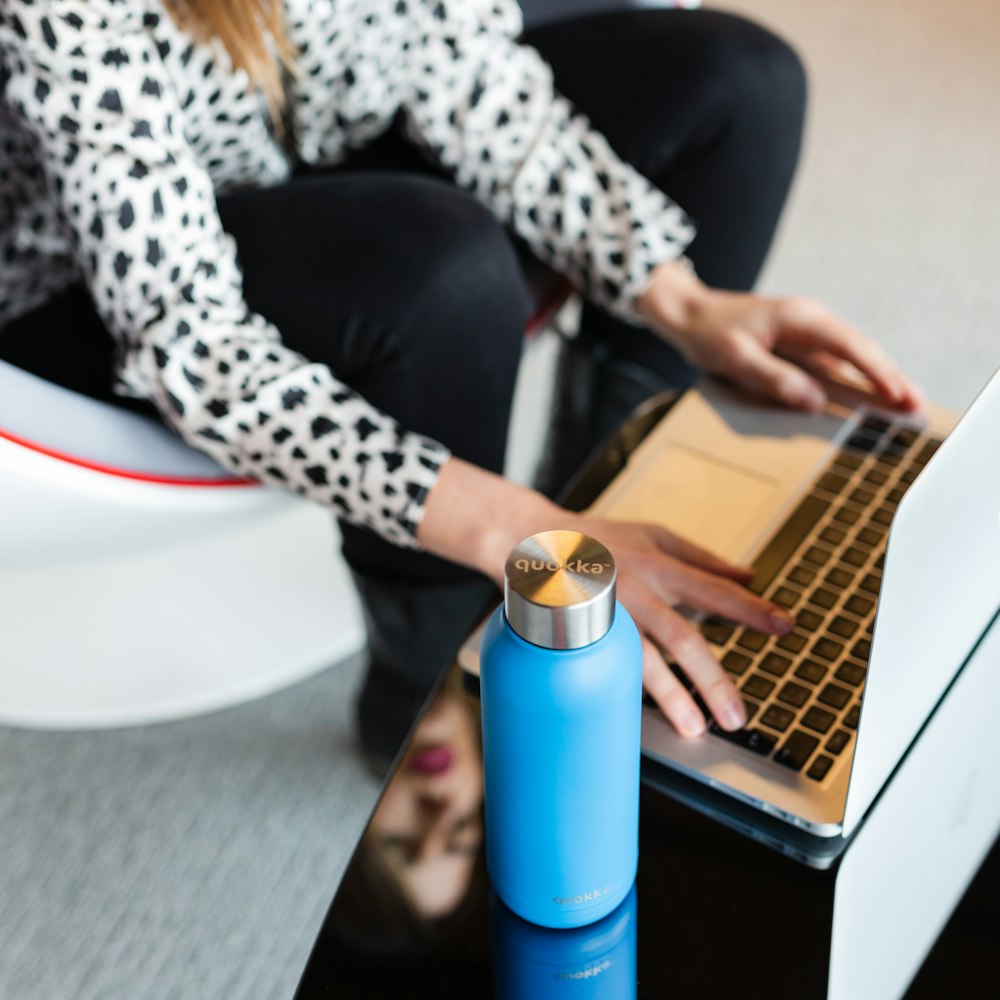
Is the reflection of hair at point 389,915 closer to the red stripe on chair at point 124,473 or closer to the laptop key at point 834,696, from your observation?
the laptop key at point 834,696

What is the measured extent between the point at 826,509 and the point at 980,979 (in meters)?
0.36

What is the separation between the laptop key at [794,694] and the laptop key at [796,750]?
0.07 feet

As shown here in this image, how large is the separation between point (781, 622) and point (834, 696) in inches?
2.3

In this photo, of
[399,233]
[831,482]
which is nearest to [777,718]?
[831,482]

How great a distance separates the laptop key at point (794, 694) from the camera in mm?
701

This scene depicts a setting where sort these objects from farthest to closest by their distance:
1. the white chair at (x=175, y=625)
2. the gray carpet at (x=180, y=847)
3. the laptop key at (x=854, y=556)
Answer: the white chair at (x=175, y=625)
the gray carpet at (x=180, y=847)
the laptop key at (x=854, y=556)

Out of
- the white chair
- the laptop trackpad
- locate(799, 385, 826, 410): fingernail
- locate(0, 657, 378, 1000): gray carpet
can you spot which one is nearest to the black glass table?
the laptop trackpad

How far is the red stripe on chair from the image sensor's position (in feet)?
2.88

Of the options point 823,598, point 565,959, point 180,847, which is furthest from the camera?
point 180,847

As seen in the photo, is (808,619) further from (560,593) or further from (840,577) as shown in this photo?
(560,593)

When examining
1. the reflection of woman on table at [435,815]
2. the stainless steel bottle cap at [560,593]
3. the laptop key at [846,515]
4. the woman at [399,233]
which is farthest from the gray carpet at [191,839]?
the stainless steel bottle cap at [560,593]

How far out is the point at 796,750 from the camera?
2.21 feet

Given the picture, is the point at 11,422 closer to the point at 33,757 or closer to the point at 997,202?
the point at 33,757

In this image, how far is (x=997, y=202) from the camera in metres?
1.95
